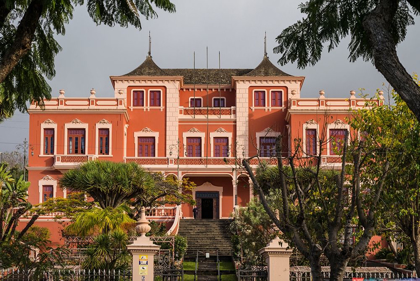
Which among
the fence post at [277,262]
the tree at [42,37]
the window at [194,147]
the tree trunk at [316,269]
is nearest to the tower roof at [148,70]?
the window at [194,147]

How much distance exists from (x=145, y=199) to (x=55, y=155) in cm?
998

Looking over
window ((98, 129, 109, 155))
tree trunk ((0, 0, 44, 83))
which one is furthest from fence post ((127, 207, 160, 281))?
window ((98, 129, 109, 155))

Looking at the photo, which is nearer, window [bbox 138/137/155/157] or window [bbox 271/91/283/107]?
window [bbox 138/137/155/157]

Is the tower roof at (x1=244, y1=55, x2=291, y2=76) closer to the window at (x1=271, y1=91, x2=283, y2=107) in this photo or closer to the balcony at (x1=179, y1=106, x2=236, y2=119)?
the window at (x1=271, y1=91, x2=283, y2=107)

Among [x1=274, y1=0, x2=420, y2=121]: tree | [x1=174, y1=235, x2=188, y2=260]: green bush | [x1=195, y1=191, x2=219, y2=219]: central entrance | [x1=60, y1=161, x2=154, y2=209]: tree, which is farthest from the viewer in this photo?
[x1=195, y1=191, x2=219, y2=219]: central entrance

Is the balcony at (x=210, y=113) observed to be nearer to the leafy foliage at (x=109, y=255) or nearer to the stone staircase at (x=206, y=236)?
the stone staircase at (x=206, y=236)

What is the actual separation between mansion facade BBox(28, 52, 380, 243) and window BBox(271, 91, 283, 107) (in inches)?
2.5

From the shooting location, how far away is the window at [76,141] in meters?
38.0

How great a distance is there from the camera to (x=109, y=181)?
26719mm

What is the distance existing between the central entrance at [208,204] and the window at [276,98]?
6622 millimetres

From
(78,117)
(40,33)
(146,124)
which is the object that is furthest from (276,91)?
(40,33)

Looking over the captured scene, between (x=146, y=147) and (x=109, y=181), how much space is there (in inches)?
497

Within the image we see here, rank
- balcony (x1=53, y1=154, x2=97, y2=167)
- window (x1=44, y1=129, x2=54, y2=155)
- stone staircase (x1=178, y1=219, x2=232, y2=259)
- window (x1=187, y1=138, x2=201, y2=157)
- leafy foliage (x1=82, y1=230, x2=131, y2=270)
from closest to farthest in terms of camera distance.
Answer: leafy foliage (x1=82, y1=230, x2=131, y2=270)
stone staircase (x1=178, y1=219, x2=232, y2=259)
balcony (x1=53, y1=154, x2=97, y2=167)
window (x1=44, y1=129, x2=54, y2=155)
window (x1=187, y1=138, x2=201, y2=157)

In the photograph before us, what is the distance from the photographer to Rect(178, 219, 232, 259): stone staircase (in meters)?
28.3
